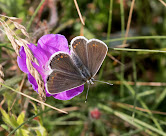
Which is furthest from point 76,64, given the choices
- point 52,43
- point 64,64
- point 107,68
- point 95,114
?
point 107,68

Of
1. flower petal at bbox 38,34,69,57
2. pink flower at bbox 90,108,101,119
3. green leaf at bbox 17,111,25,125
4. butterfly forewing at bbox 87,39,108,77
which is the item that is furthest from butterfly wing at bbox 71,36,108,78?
pink flower at bbox 90,108,101,119

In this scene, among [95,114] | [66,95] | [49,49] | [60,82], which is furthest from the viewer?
[95,114]

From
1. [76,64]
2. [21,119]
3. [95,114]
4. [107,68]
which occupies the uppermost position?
[76,64]

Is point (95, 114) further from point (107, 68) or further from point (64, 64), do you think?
point (64, 64)

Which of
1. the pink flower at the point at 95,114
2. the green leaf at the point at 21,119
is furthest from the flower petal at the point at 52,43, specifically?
the pink flower at the point at 95,114

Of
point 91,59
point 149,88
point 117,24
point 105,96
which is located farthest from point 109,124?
point 117,24

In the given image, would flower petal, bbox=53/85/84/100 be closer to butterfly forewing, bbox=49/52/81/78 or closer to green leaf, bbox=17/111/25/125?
butterfly forewing, bbox=49/52/81/78

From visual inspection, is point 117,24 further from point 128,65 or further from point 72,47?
point 72,47

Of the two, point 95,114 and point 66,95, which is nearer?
point 66,95
